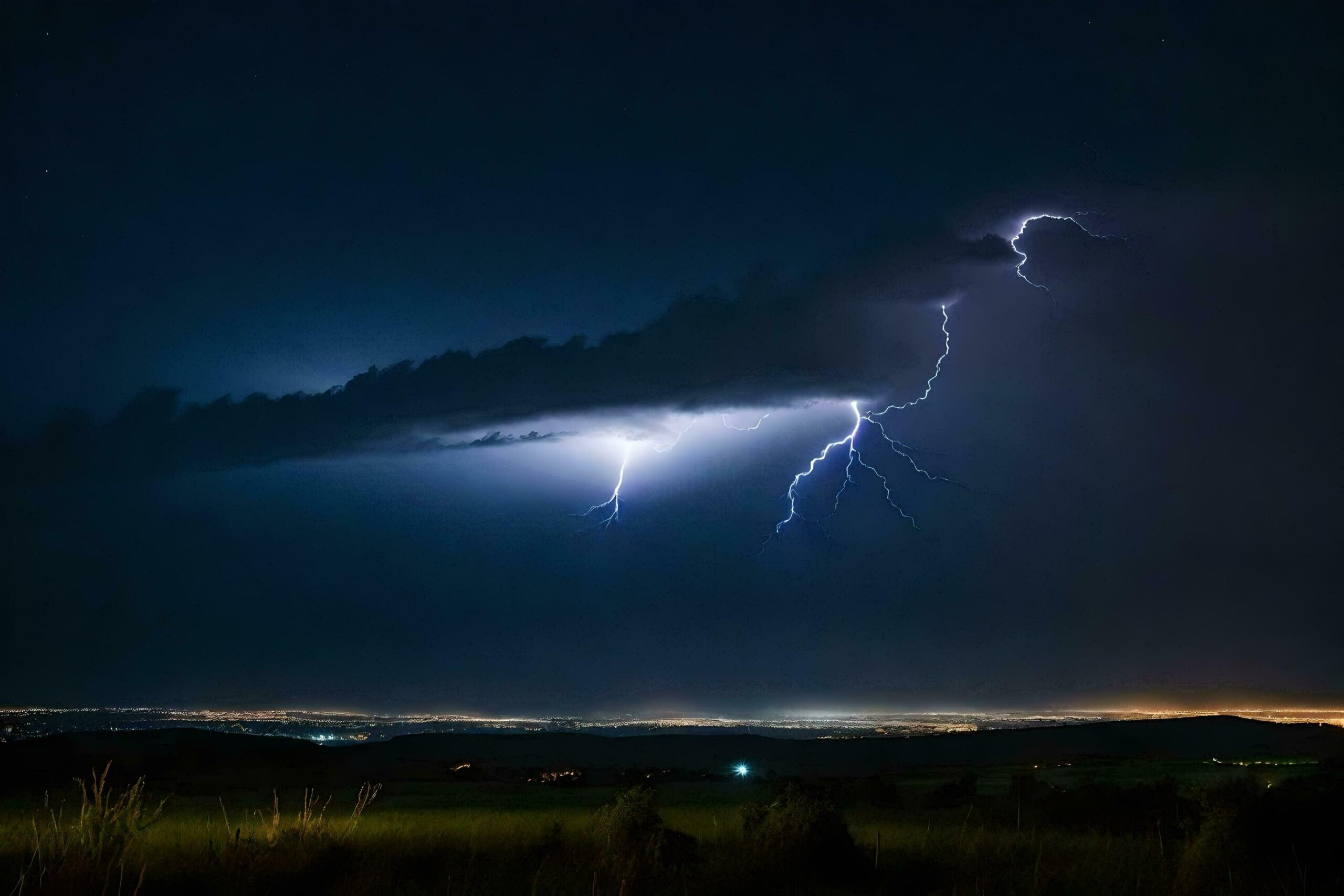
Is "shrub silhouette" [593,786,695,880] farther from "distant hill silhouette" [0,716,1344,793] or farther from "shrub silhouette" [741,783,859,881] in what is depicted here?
"distant hill silhouette" [0,716,1344,793]

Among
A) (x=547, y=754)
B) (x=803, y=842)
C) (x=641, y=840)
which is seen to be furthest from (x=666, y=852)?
(x=547, y=754)

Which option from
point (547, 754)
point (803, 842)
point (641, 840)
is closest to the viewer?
point (641, 840)

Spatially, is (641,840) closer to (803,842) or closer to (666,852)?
(666,852)

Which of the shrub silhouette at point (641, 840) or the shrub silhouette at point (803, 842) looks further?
the shrub silhouette at point (803, 842)

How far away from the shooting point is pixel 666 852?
13.4m

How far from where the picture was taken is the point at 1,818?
912 inches

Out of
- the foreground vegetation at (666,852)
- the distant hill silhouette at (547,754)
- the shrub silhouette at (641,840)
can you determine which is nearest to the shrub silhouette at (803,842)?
the foreground vegetation at (666,852)

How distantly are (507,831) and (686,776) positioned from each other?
121 feet

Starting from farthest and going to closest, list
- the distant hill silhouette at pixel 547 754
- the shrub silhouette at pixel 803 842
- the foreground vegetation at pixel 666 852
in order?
the distant hill silhouette at pixel 547 754
the shrub silhouette at pixel 803 842
the foreground vegetation at pixel 666 852

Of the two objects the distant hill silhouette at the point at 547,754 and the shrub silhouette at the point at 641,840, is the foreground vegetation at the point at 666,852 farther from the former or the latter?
the distant hill silhouette at the point at 547,754

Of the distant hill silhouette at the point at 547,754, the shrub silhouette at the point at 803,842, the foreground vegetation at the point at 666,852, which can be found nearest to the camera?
the foreground vegetation at the point at 666,852

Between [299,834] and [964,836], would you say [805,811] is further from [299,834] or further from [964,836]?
[299,834]

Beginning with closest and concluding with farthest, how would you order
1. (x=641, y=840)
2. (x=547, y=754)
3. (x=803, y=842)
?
(x=641, y=840), (x=803, y=842), (x=547, y=754)

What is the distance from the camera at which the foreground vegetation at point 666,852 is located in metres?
11.8
